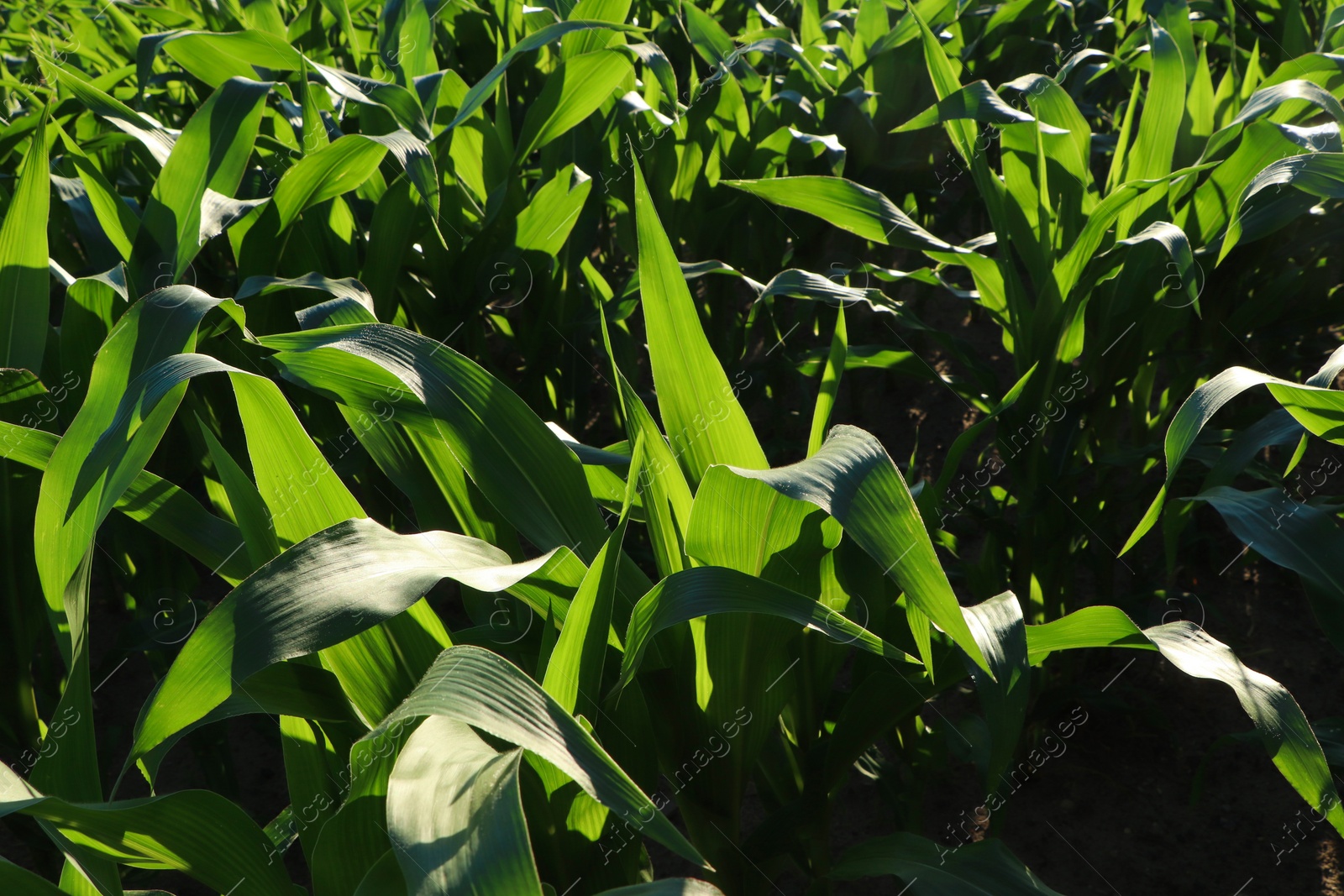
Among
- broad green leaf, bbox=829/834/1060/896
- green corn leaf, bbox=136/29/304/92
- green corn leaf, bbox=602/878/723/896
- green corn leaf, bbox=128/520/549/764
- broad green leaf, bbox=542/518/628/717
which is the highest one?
green corn leaf, bbox=136/29/304/92

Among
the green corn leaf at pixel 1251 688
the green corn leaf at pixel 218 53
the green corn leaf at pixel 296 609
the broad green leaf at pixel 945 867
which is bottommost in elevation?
the broad green leaf at pixel 945 867

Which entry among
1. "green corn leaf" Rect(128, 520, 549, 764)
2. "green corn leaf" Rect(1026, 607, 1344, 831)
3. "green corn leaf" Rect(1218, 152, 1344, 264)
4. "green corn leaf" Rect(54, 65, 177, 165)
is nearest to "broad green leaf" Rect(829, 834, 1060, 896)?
"green corn leaf" Rect(1026, 607, 1344, 831)

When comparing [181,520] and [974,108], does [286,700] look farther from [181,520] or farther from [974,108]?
[974,108]

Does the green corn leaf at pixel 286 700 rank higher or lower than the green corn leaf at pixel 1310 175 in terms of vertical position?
lower

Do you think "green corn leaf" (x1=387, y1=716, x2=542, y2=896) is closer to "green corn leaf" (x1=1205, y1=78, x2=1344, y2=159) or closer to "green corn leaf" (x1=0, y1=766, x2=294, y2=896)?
"green corn leaf" (x1=0, y1=766, x2=294, y2=896)

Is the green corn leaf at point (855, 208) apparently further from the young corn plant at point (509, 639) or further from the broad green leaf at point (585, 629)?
the broad green leaf at point (585, 629)

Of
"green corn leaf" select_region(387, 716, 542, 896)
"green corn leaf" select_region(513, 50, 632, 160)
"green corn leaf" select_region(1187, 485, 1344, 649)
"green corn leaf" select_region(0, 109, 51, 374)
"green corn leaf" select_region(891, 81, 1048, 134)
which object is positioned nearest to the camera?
"green corn leaf" select_region(387, 716, 542, 896)

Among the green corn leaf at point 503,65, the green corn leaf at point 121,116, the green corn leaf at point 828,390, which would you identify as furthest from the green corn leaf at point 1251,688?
the green corn leaf at point 121,116

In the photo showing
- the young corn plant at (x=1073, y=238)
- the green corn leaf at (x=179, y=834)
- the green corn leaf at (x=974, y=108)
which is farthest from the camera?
the green corn leaf at (x=974, y=108)

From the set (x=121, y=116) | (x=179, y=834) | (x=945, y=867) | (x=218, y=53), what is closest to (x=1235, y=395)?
(x=945, y=867)

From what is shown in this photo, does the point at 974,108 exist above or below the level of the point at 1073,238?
above

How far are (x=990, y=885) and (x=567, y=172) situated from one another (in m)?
0.97

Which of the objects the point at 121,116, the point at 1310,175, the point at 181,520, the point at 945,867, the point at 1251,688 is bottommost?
the point at 945,867

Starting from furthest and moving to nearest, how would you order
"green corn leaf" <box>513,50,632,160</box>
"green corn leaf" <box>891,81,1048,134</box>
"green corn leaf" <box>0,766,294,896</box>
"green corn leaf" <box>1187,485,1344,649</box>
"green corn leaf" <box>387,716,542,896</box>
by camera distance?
1. "green corn leaf" <box>513,50,632,160</box>
2. "green corn leaf" <box>891,81,1048,134</box>
3. "green corn leaf" <box>1187,485,1344,649</box>
4. "green corn leaf" <box>0,766,294,896</box>
5. "green corn leaf" <box>387,716,542,896</box>
